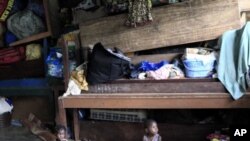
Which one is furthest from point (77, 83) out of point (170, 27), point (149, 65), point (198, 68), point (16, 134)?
point (16, 134)

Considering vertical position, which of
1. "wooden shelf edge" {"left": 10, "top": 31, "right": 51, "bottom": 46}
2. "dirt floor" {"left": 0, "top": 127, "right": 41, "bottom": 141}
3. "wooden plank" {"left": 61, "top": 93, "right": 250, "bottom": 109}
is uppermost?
"wooden shelf edge" {"left": 10, "top": 31, "right": 51, "bottom": 46}

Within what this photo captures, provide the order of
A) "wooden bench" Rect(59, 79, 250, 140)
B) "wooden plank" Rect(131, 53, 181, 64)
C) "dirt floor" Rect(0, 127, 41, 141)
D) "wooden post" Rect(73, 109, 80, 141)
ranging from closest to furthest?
"wooden bench" Rect(59, 79, 250, 140)
"wooden plank" Rect(131, 53, 181, 64)
"wooden post" Rect(73, 109, 80, 141)
"dirt floor" Rect(0, 127, 41, 141)

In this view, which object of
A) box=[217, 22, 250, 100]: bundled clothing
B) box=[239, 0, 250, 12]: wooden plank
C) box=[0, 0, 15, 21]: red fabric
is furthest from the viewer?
box=[0, 0, 15, 21]: red fabric

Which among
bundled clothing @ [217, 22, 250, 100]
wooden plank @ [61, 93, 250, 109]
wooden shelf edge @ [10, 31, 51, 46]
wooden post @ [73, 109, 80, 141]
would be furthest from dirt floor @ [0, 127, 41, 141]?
bundled clothing @ [217, 22, 250, 100]

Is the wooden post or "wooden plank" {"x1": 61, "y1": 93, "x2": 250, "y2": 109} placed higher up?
"wooden plank" {"x1": 61, "y1": 93, "x2": 250, "y2": 109}

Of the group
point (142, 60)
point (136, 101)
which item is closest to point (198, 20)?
point (142, 60)

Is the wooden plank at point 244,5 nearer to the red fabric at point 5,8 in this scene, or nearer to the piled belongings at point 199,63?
the piled belongings at point 199,63

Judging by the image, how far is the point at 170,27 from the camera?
470cm

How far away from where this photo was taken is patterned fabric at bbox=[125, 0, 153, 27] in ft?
15.6

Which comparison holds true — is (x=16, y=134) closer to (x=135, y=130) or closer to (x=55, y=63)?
(x=55, y=63)

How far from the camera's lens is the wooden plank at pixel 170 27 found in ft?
14.8

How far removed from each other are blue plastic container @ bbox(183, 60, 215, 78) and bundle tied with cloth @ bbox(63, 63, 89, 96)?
1245mm

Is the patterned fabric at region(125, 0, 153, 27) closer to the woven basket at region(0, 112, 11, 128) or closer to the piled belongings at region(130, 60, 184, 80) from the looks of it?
the piled belongings at region(130, 60, 184, 80)

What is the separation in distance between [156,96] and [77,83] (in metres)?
1.03
